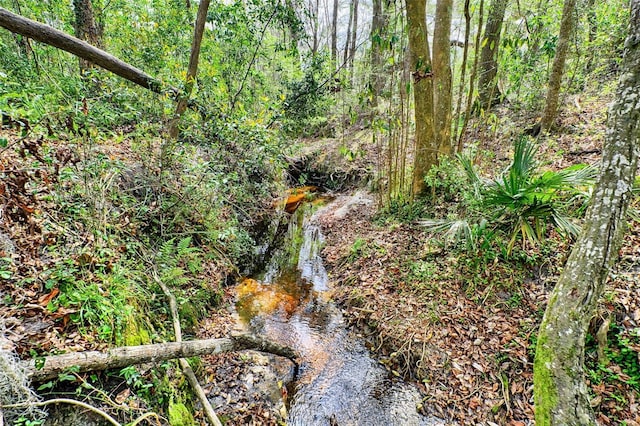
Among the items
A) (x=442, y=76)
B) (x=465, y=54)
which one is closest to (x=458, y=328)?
(x=442, y=76)

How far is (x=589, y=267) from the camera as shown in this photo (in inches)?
89.0

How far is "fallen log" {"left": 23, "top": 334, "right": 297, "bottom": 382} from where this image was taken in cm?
201

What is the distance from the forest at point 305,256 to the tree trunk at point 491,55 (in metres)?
0.71

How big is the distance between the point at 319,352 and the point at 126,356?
263 centimetres

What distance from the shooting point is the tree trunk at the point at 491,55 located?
6.12 m

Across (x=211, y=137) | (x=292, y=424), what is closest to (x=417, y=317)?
(x=292, y=424)

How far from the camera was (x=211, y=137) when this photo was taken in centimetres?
583

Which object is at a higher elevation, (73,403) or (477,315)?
(73,403)

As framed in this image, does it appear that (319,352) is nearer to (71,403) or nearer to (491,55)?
(71,403)

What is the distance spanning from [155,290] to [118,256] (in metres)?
0.64

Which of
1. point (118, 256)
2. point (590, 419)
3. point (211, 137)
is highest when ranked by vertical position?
point (211, 137)

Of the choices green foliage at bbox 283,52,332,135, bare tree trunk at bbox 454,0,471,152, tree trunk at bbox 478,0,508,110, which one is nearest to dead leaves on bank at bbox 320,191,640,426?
bare tree trunk at bbox 454,0,471,152

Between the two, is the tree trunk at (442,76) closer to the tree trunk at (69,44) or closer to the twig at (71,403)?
the tree trunk at (69,44)

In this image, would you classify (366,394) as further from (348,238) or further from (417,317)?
(348,238)
